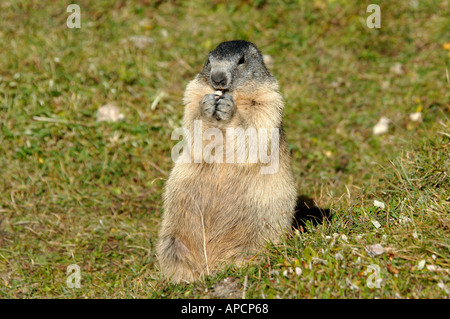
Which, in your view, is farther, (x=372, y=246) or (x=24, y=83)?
(x=24, y=83)

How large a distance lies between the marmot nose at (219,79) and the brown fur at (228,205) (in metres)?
0.15

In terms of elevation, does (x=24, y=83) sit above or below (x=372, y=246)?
above

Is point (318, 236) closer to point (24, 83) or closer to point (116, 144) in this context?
point (116, 144)

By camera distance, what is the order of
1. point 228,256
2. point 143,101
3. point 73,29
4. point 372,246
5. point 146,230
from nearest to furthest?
point 372,246 < point 228,256 < point 146,230 < point 143,101 < point 73,29

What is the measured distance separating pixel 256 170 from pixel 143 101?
282 centimetres

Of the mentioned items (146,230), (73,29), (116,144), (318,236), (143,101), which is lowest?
(146,230)

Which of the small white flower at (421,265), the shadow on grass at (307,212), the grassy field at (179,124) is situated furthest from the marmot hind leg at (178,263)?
the small white flower at (421,265)

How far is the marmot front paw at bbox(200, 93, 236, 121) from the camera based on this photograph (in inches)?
158

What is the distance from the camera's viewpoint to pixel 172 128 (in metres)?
6.26

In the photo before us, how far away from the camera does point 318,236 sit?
380cm

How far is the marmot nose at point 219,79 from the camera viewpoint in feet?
13.6

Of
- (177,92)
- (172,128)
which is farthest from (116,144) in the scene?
(177,92)

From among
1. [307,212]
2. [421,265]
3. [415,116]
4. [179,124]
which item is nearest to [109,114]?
[179,124]
